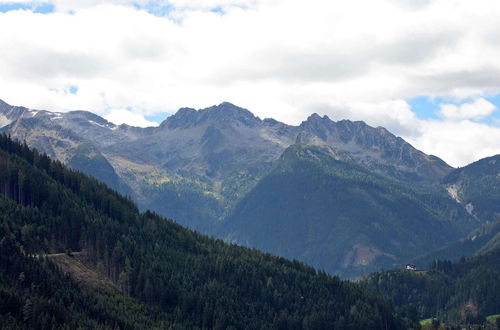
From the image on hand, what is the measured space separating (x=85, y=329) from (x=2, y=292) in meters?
23.8

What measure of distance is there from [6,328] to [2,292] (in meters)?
17.0

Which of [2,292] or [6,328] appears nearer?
[6,328]

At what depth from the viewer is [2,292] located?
195 metres

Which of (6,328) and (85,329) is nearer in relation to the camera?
(6,328)

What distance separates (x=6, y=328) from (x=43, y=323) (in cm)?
1273

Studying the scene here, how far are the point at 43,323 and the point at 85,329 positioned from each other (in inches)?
503

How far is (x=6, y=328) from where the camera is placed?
591 feet

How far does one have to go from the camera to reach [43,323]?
19138 centimetres

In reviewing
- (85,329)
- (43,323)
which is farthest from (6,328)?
(85,329)

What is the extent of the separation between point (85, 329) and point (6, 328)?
2507 cm

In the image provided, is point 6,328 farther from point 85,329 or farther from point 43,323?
point 85,329
